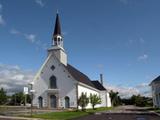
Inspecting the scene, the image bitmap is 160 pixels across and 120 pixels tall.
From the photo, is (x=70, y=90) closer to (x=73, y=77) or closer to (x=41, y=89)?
(x=73, y=77)

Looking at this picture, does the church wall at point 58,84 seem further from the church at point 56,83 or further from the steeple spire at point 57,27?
the steeple spire at point 57,27

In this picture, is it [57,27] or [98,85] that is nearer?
[57,27]

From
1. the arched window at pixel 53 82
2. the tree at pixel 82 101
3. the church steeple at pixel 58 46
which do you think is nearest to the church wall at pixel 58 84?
the arched window at pixel 53 82

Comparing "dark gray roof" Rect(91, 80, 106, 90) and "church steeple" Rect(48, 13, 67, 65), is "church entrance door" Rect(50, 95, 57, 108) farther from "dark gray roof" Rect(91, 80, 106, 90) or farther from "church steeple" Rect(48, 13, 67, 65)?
"dark gray roof" Rect(91, 80, 106, 90)

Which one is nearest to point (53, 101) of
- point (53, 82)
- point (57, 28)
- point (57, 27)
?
point (53, 82)

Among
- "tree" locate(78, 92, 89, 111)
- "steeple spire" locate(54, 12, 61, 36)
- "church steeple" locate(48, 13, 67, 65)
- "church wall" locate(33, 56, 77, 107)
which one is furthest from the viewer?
"steeple spire" locate(54, 12, 61, 36)

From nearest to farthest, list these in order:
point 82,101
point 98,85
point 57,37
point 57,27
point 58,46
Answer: point 82,101, point 58,46, point 57,37, point 57,27, point 98,85

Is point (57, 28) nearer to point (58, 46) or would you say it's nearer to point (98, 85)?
point (58, 46)

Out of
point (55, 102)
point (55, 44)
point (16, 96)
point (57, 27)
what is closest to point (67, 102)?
point (55, 102)

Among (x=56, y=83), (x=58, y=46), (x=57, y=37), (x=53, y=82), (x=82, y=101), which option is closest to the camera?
(x=82, y=101)

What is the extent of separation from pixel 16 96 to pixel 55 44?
196 ft

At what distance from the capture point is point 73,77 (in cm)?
4803

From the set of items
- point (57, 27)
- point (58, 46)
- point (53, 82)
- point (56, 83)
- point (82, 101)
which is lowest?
point (82, 101)

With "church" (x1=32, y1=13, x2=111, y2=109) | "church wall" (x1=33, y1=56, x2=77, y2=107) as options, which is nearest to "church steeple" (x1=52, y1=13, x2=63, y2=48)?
"church" (x1=32, y1=13, x2=111, y2=109)
